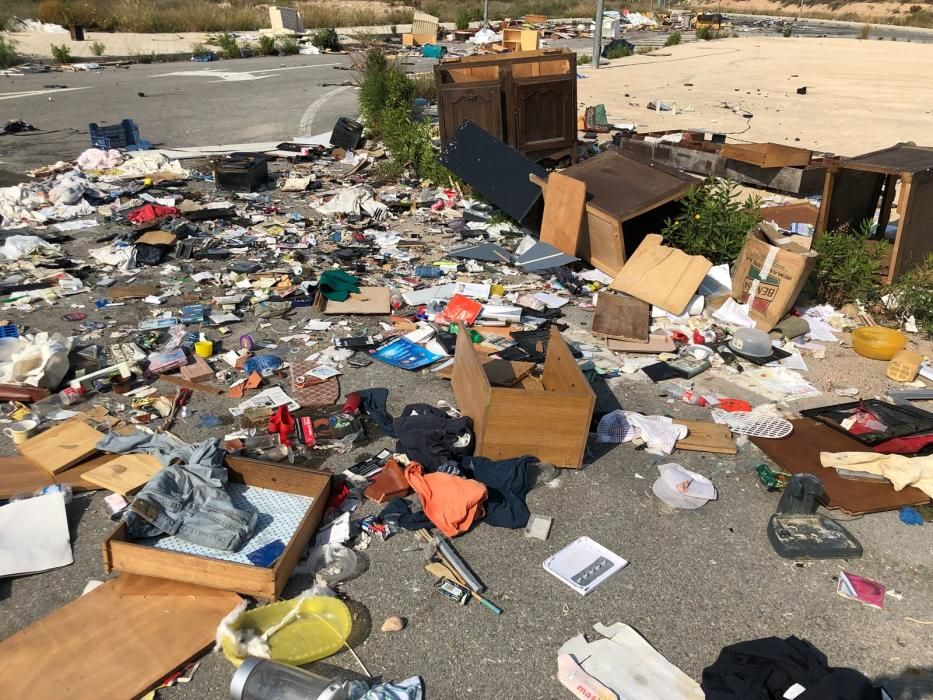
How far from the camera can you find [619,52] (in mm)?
23969

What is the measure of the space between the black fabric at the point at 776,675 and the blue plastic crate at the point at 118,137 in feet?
37.1

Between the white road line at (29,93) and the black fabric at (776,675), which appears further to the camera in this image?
the white road line at (29,93)

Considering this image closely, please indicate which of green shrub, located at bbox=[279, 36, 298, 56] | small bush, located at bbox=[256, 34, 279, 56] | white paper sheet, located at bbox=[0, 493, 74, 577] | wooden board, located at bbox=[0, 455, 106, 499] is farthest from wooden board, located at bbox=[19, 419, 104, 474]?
green shrub, located at bbox=[279, 36, 298, 56]

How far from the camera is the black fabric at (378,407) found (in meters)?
4.30

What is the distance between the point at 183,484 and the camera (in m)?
3.49

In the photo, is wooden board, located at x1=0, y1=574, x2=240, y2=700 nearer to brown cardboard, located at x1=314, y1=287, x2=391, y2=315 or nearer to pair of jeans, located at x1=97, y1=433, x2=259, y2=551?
pair of jeans, located at x1=97, y1=433, x2=259, y2=551

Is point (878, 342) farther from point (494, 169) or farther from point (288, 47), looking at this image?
point (288, 47)

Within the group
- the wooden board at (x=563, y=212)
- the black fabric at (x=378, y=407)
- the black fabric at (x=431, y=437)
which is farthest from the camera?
the wooden board at (x=563, y=212)

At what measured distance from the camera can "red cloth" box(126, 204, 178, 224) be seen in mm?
8008

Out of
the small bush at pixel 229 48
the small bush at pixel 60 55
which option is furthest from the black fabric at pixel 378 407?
the small bush at pixel 229 48

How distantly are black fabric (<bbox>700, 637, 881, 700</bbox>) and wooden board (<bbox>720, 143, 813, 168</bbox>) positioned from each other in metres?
7.59

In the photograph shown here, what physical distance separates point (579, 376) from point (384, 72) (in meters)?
9.34

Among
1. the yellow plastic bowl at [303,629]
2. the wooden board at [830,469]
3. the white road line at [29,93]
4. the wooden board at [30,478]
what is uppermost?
the white road line at [29,93]

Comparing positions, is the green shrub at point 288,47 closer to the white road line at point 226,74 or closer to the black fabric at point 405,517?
the white road line at point 226,74
